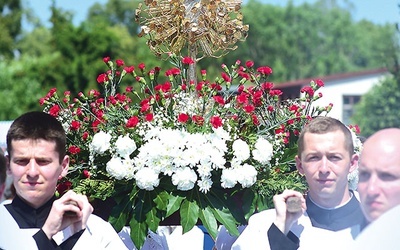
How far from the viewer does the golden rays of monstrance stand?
4520 mm

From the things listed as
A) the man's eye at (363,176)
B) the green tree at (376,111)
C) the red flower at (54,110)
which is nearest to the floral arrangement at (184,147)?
the red flower at (54,110)

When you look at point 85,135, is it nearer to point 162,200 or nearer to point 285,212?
point 162,200

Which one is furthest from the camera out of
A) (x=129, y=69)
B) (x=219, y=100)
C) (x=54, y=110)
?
(x=129, y=69)

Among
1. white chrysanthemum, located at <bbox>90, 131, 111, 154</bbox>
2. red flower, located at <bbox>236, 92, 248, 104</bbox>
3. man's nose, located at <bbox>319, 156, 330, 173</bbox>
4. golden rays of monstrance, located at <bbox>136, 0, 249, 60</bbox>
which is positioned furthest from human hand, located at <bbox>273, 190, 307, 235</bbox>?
golden rays of monstrance, located at <bbox>136, 0, 249, 60</bbox>

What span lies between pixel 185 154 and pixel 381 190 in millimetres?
1210

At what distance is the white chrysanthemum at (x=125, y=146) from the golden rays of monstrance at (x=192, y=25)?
97 centimetres

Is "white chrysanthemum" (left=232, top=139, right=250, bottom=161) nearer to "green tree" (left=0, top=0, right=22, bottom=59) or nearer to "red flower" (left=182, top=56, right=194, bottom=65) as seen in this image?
"red flower" (left=182, top=56, right=194, bottom=65)

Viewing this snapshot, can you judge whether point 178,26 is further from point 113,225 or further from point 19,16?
point 19,16

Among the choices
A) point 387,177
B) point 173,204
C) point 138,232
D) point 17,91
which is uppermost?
point 17,91

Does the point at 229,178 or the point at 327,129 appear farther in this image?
the point at 229,178

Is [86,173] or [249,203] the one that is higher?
[86,173]

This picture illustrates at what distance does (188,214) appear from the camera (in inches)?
146

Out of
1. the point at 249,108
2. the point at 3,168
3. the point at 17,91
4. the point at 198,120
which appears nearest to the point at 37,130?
the point at 3,168

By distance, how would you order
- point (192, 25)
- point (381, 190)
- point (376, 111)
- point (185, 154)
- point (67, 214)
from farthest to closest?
1. point (376, 111)
2. point (192, 25)
3. point (185, 154)
4. point (67, 214)
5. point (381, 190)
